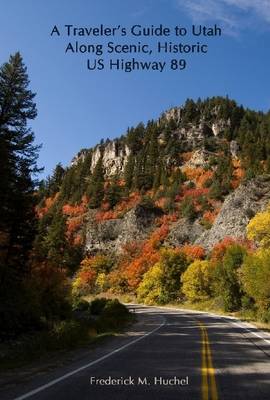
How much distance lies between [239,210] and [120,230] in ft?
135

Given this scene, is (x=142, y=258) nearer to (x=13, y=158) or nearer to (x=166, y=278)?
(x=166, y=278)

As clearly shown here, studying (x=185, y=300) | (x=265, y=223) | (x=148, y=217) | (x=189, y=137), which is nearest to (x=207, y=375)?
(x=265, y=223)

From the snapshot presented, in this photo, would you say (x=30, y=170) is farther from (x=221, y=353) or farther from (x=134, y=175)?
(x=134, y=175)

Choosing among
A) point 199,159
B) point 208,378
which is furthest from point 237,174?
point 208,378

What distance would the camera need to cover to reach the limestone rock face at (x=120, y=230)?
122312 mm

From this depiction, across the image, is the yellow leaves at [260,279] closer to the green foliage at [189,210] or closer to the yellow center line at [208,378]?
the yellow center line at [208,378]

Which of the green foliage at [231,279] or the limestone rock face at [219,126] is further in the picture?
the limestone rock face at [219,126]

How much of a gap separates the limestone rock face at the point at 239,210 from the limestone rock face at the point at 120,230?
969 inches

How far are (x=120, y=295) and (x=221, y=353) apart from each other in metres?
84.4

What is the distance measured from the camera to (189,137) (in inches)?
7303

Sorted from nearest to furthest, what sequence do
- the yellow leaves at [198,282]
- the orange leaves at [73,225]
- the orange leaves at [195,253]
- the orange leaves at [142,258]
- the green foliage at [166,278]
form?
the yellow leaves at [198,282]
the green foliage at [166,278]
the orange leaves at [195,253]
the orange leaves at [142,258]
the orange leaves at [73,225]

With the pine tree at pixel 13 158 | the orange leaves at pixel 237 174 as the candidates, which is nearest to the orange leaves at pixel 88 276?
the orange leaves at pixel 237 174

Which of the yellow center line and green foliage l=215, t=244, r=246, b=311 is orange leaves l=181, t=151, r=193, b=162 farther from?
Answer: the yellow center line

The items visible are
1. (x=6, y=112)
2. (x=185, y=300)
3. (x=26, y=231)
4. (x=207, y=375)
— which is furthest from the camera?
(x=185, y=300)
